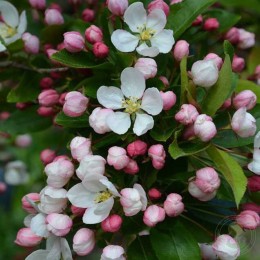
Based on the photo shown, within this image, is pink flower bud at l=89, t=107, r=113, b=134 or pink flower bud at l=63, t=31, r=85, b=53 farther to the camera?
pink flower bud at l=63, t=31, r=85, b=53

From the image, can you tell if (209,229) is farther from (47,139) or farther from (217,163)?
(47,139)

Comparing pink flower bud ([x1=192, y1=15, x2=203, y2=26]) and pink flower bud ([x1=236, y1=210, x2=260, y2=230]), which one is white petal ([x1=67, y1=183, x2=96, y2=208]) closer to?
pink flower bud ([x1=236, y1=210, x2=260, y2=230])

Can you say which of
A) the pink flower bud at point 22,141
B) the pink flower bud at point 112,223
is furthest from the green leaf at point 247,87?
the pink flower bud at point 22,141

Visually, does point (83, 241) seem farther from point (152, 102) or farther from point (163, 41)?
point (163, 41)

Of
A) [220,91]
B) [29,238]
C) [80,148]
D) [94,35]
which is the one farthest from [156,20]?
[29,238]

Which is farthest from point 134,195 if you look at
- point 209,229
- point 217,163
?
point 209,229

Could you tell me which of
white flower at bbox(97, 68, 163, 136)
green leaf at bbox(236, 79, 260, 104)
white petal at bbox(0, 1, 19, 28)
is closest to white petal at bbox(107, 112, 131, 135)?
white flower at bbox(97, 68, 163, 136)

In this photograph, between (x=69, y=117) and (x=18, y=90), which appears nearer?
(x=69, y=117)
